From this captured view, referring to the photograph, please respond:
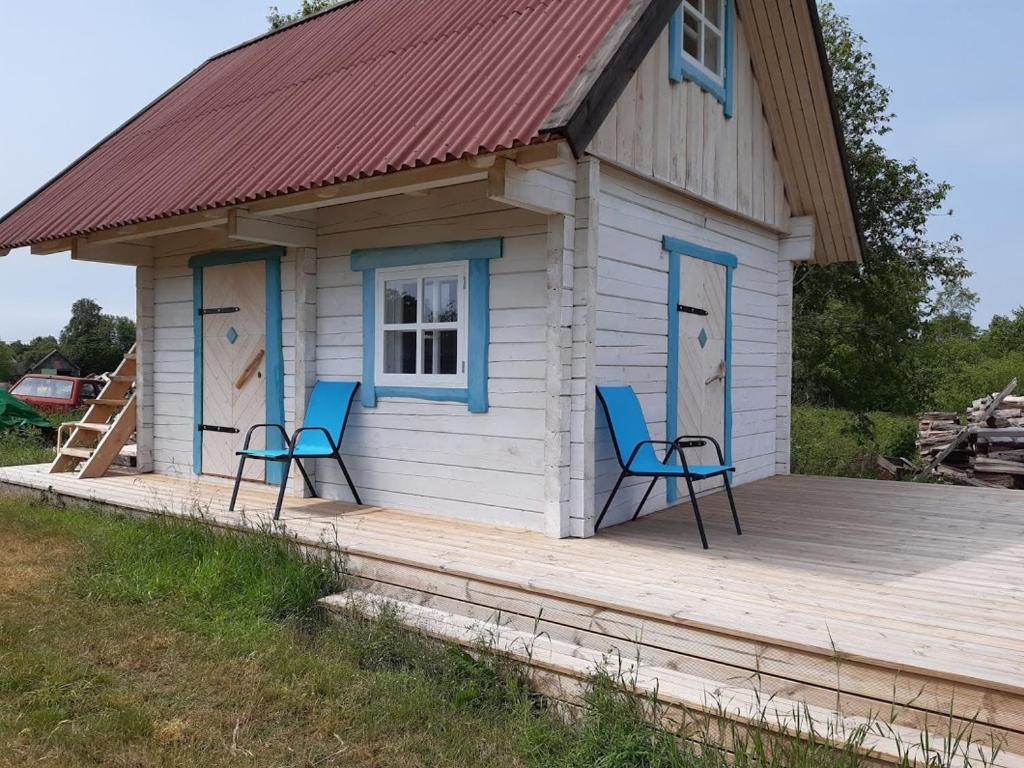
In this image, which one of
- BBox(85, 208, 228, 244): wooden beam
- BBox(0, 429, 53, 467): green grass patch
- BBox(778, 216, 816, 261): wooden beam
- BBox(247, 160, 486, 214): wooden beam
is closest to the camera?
BBox(247, 160, 486, 214): wooden beam

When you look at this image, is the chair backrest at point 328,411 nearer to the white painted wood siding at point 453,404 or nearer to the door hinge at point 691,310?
the white painted wood siding at point 453,404

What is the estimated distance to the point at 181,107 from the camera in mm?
9023

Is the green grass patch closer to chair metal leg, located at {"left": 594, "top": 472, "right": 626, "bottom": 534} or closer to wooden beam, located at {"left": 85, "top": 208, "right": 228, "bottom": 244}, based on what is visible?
wooden beam, located at {"left": 85, "top": 208, "right": 228, "bottom": 244}

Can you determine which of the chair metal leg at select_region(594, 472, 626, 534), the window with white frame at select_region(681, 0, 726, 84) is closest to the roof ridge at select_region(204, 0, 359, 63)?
the window with white frame at select_region(681, 0, 726, 84)

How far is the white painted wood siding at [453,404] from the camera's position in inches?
217

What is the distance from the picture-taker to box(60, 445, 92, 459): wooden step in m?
7.99

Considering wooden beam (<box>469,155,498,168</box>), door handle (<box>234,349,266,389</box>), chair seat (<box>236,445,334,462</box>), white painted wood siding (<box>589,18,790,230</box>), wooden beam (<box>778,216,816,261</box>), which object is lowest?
chair seat (<box>236,445,334,462</box>)

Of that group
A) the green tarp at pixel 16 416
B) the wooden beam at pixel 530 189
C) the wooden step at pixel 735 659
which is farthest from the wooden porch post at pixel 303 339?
the green tarp at pixel 16 416

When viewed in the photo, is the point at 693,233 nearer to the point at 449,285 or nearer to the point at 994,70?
the point at 449,285

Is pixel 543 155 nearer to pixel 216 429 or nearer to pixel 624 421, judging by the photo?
pixel 624 421

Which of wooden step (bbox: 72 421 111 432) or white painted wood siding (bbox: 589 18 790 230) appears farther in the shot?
wooden step (bbox: 72 421 111 432)

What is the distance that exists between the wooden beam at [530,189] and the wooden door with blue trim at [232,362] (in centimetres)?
318

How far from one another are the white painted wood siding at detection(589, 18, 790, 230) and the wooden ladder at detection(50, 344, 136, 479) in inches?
216

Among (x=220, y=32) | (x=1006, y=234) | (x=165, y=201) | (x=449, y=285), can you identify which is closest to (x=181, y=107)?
(x=165, y=201)
